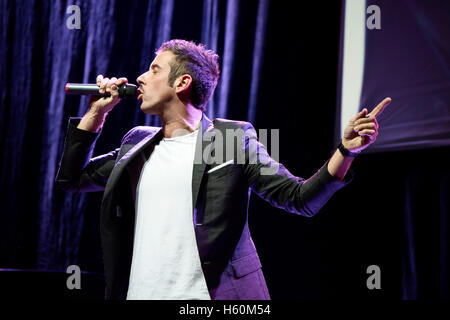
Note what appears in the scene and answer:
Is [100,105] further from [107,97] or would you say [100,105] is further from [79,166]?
[79,166]

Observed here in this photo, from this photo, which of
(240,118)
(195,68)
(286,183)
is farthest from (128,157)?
(240,118)

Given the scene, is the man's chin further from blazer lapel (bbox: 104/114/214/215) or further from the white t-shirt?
the white t-shirt

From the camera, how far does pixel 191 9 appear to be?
2.66m

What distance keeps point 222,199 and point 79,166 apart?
61 cm

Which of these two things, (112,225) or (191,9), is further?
(191,9)

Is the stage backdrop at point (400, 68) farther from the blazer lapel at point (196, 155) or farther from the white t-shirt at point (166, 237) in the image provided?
the white t-shirt at point (166, 237)

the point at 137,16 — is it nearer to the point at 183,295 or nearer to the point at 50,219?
the point at 50,219

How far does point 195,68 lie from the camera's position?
1914mm

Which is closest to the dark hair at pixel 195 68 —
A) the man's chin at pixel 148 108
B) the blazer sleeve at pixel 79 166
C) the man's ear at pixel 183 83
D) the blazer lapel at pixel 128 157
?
the man's ear at pixel 183 83

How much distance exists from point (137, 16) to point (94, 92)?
98 cm

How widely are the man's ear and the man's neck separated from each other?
62mm

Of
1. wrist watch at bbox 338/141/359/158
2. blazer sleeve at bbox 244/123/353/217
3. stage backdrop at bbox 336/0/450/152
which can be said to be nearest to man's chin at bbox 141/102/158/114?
blazer sleeve at bbox 244/123/353/217
